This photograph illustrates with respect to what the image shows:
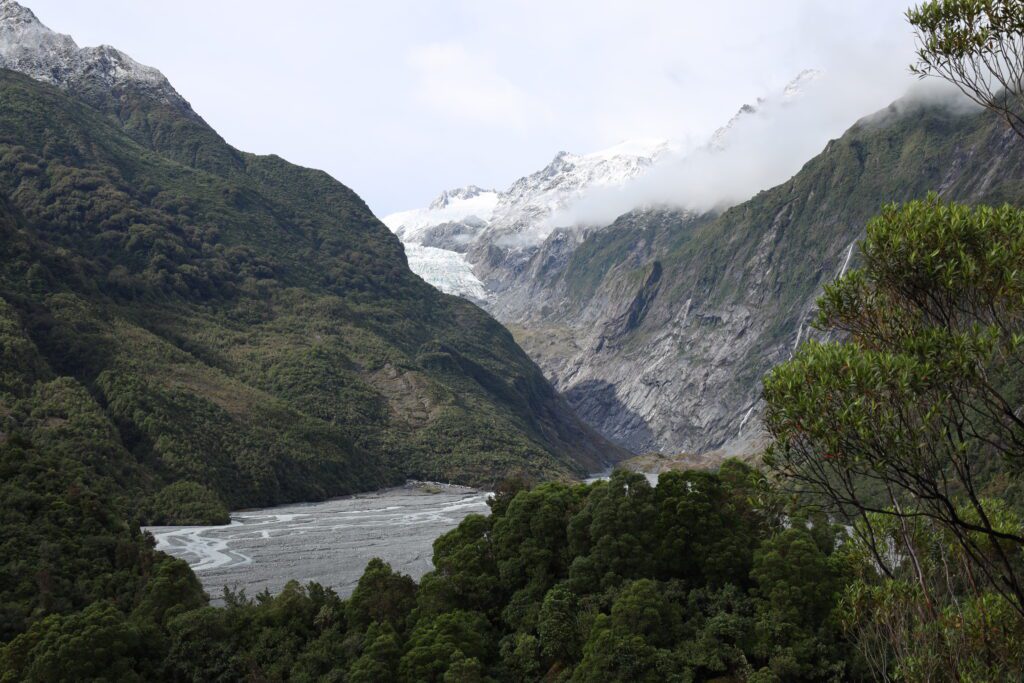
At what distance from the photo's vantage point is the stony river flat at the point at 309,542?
332ft

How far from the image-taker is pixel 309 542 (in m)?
128

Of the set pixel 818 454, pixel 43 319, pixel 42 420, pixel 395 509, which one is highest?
pixel 43 319

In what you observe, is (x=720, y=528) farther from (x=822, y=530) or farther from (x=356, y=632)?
(x=356, y=632)

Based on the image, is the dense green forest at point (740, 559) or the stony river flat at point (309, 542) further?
the stony river flat at point (309, 542)

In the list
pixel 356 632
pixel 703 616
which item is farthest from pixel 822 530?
pixel 356 632

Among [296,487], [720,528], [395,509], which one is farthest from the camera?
[296,487]

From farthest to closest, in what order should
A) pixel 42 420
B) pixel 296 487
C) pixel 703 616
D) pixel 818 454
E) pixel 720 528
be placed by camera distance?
1. pixel 296 487
2. pixel 42 420
3. pixel 720 528
4. pixel 703 616
5. pixel 818 454

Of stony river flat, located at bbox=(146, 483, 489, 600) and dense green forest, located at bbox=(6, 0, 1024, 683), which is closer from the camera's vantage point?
dense green forest, located at bbox=(6, 0, 1024, 683)

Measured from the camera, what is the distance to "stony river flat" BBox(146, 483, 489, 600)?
332ft

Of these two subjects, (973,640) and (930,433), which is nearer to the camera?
(930,433)

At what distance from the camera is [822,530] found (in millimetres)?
59875

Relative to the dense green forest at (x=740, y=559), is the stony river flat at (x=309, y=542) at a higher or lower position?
lower

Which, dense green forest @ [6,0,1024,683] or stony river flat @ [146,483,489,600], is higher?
dense green forest @ [6,0,1024,683]

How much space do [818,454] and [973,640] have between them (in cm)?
936
